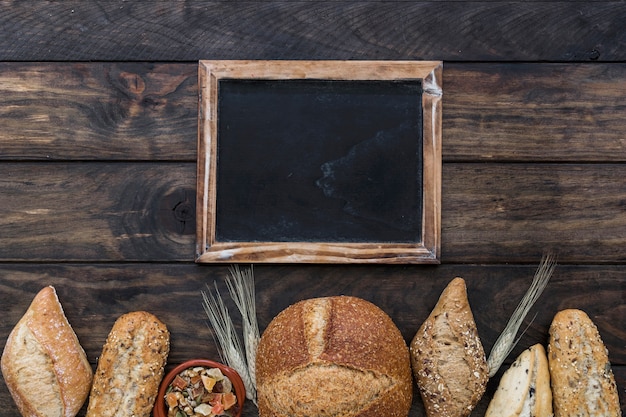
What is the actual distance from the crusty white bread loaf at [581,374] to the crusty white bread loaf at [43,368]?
4.59 ft

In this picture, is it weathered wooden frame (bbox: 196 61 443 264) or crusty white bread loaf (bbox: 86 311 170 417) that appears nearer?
crusty white bread loaf (bbox: 86 311 170 417)

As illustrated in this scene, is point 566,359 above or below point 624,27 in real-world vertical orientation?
below

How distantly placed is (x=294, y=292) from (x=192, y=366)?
0.38 meters

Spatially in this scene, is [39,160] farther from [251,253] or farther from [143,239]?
[251,253]

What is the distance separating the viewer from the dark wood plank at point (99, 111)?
72.0 inches

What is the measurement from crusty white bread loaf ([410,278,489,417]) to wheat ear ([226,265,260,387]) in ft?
1.61

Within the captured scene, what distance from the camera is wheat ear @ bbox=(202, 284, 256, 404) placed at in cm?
174

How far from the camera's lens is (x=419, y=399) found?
69.5 inches

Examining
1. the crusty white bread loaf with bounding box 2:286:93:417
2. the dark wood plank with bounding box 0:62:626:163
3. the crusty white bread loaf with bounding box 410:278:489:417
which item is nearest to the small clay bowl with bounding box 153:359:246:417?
the crusty white bread loaf with bounding box 2:286:93:417

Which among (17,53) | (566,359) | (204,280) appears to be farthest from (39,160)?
(566,359)

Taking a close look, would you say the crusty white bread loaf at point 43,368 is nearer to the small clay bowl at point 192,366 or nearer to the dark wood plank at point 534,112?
the small clay bowl at point 192,366

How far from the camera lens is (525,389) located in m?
1.62

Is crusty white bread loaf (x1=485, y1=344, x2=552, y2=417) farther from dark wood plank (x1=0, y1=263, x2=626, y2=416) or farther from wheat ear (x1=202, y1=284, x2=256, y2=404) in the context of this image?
wheat ear (x1=202, y1=284, x2=256, y2=404)

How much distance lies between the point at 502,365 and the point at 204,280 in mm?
973
